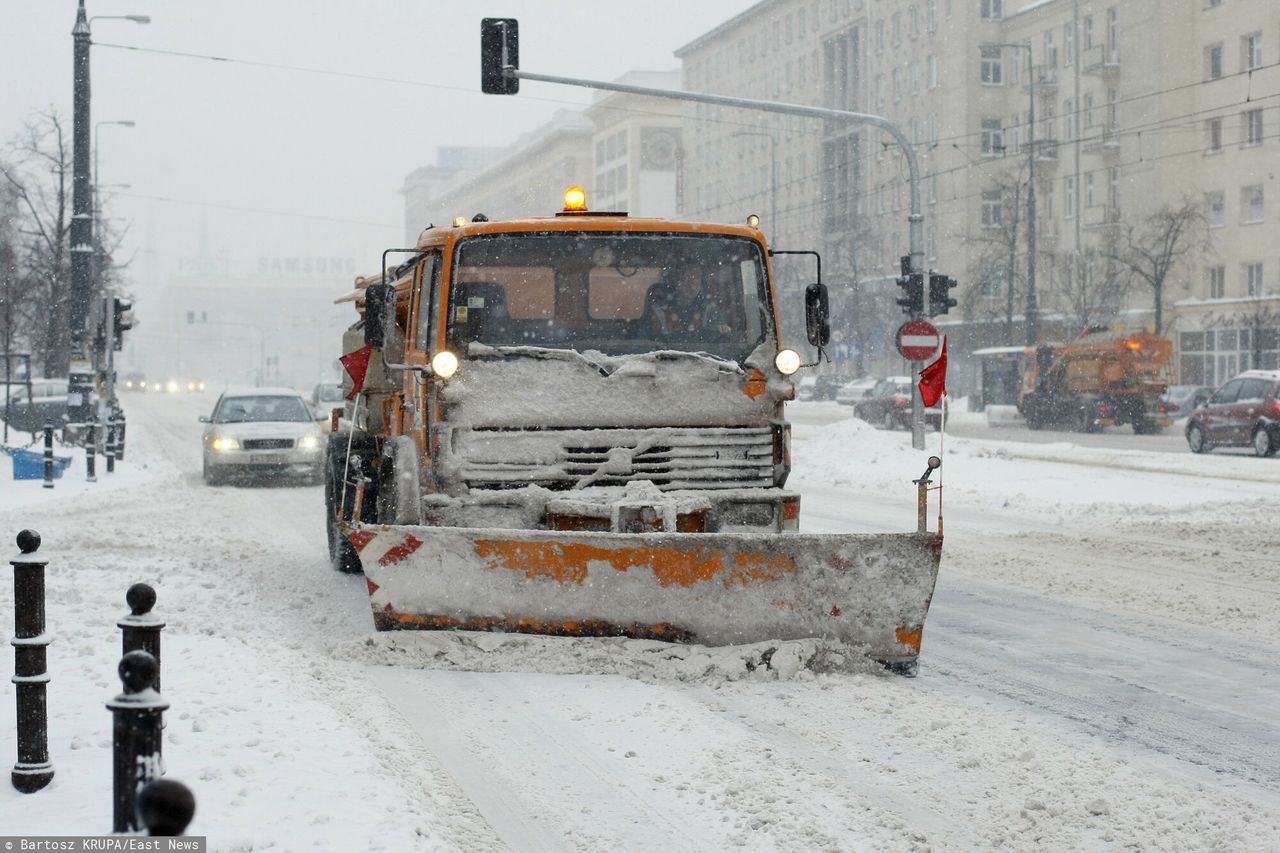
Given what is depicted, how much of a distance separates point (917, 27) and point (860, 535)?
72822mm

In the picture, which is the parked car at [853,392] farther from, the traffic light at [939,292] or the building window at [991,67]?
the traffic light at [939,292]

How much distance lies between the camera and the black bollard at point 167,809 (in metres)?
2.70

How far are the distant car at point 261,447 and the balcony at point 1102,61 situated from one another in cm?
4796

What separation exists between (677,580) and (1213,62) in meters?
54.9

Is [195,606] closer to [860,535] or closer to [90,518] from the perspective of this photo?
[860,535]

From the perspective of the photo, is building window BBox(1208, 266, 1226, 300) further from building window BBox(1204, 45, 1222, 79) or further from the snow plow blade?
the snow plow blade

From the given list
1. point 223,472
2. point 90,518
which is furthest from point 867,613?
point 223,472

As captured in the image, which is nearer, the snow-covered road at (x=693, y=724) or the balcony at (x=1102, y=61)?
the snow-covered road at (x=693, y=724)

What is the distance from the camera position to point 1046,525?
16.0 m

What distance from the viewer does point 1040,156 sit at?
2616 inches

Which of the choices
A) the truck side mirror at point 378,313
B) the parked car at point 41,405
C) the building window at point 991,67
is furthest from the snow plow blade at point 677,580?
the building window at point 991,67

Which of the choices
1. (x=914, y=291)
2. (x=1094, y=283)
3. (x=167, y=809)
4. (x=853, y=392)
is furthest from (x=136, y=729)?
(x=853, y=392)

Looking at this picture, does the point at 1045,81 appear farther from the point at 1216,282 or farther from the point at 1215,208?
the point at 1216,282

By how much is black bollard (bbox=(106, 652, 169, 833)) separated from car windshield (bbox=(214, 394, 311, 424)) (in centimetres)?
1916
